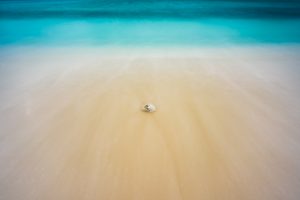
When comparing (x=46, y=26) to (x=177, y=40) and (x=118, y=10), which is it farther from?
(x=177, y=40)

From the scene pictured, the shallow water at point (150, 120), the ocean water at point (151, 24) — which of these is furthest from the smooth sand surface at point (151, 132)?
the ocean water at point (151, 24)

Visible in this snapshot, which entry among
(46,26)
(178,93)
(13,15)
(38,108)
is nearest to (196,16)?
(46,26)

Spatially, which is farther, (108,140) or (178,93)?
(178,93)

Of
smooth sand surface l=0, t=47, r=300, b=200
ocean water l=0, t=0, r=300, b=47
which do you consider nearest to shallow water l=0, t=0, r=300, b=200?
smooth sand surface l=0, t=47, r=300, b=200

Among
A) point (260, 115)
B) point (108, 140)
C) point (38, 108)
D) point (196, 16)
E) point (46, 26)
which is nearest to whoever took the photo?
point (108, 140)

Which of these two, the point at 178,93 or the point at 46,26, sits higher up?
the point at 46,26

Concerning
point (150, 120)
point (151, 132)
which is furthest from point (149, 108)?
point (151, 132)

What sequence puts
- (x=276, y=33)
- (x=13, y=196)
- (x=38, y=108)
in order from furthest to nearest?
(x=276, y=33) < (x=38, y=108) < (x=13, y=196)
